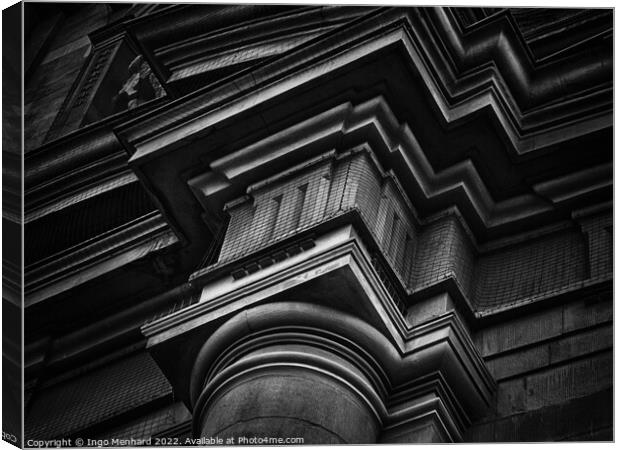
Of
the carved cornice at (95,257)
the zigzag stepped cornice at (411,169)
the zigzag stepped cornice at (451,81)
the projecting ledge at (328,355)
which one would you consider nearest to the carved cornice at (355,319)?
the projecting ledge at (328,355)

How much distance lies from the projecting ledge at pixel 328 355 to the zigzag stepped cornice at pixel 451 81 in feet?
7.82

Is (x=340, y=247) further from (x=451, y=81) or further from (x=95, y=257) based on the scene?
(x=95, y=257)

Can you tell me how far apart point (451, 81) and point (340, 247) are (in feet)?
9.80

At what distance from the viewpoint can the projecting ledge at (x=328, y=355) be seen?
47.0ft

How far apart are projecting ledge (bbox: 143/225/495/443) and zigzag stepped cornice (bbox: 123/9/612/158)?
2.38m

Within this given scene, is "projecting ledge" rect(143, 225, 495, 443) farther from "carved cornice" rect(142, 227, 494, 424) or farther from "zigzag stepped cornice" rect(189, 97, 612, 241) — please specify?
"zigzag stepped cornice" rect(189, 97, 612, 241)

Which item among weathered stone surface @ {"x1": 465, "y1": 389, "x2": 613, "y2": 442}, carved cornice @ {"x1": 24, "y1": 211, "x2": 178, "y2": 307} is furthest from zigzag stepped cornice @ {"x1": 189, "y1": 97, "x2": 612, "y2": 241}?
weathered stone surface @ {"x1": 465, "y1": 389, "x2": 613, "y2": 442}

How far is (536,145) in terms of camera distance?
17.2 metres

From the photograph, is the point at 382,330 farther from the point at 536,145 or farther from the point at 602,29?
the point at 602,29

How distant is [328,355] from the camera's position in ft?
48.2

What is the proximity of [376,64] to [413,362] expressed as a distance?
11.6ft

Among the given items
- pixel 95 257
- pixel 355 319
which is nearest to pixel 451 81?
pixel 355 319

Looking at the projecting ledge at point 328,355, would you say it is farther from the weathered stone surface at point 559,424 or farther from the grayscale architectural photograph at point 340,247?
the weathered stone surface at point 559,424

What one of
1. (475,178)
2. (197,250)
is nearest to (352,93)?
(475,178)
